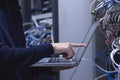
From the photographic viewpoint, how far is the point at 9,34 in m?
1.00

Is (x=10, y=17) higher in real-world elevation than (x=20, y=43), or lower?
higher

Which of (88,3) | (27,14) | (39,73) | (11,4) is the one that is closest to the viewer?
(11,4)

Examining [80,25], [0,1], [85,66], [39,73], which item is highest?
[0,1]

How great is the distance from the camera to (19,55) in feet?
2.98

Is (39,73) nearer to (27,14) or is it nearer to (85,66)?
(85,66)

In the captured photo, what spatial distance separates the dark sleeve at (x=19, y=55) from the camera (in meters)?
0.89

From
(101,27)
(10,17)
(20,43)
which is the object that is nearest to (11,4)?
(10,17)

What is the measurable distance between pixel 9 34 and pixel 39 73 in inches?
11.2

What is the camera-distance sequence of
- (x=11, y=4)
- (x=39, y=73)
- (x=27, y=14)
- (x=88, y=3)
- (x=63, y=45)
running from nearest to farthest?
(x=63, y=45), (x=11, y=4), (x=39, y=73), (x=88, y=3), (x=27, y=14)

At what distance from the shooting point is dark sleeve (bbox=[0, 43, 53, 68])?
2.93ft

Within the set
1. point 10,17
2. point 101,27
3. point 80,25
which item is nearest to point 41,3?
point 80,25

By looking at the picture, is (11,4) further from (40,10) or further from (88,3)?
(40,10)

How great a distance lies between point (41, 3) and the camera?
244cm

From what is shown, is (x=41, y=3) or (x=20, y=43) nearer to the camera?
(x=20, y=43)
